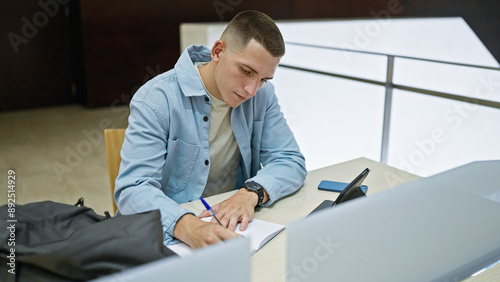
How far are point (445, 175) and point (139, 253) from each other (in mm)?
580

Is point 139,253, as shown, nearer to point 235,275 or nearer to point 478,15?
point 235,275

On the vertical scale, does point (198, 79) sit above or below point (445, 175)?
above

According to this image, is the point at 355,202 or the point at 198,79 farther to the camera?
the point at 198,79

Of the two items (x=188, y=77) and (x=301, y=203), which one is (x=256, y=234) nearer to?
(x=301, y=203)

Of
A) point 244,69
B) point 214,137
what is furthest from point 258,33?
point 214,137

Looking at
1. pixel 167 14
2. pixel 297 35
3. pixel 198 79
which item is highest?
pixel 167 14

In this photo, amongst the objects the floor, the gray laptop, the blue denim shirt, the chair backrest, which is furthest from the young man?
the floor

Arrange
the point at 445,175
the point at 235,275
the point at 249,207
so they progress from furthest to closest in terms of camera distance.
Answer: the point at 249,207
the point at 445,175
the point at 235,275

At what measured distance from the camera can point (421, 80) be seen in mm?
2680

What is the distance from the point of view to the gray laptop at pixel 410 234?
789 millimetres

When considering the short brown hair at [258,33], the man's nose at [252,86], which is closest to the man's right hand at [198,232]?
the man's nose at [252,86]

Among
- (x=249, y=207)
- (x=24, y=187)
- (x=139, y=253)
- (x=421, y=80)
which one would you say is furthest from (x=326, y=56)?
(x=139, y=253)

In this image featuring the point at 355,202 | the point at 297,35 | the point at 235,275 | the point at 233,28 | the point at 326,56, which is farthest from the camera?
the point at 297,35

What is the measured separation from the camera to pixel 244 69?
1453mm
